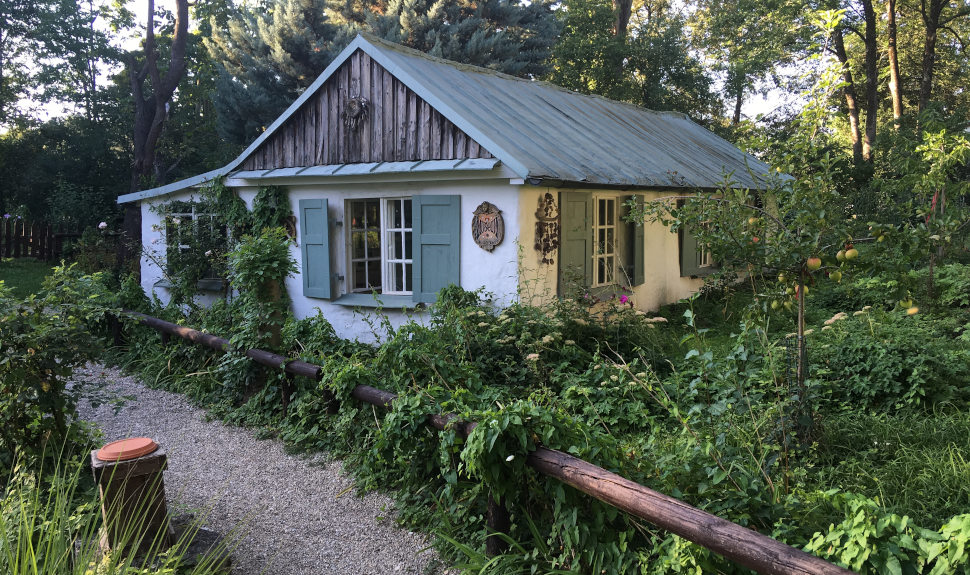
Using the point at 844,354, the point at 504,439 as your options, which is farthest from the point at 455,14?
the point at 504,439

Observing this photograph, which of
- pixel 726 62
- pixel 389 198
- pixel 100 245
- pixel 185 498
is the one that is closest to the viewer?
pixel 185 498

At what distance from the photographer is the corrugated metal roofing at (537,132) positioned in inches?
305

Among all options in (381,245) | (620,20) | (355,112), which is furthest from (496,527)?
(620,20)

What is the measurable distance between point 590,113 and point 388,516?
941cm

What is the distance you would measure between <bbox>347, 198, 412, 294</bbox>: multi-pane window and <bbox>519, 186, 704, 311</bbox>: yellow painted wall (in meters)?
1.87

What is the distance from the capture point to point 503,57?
19812 mm

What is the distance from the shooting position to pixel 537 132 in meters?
9.02

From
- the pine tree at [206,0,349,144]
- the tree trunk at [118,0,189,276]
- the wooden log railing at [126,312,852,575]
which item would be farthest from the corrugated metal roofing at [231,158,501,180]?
the pine tree at [206,0,349,144]

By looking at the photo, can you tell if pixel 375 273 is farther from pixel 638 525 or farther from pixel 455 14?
pixel 455 14

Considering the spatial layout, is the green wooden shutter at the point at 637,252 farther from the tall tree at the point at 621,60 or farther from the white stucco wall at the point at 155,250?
the tall tree at the point at 621,60

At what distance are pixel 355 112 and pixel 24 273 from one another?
41.2 feet

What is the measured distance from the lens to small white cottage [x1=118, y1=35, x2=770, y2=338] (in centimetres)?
774

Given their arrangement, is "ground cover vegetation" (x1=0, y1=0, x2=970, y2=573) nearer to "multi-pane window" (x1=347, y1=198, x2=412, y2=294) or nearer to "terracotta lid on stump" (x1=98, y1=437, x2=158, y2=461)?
"terracotta lid on stump" (x1=98, y1=437, x2=158, y2=461)

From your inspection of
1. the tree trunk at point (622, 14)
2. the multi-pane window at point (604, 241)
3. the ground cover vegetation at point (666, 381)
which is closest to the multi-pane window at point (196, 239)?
the ground cover vegetation at point (666, 381)
